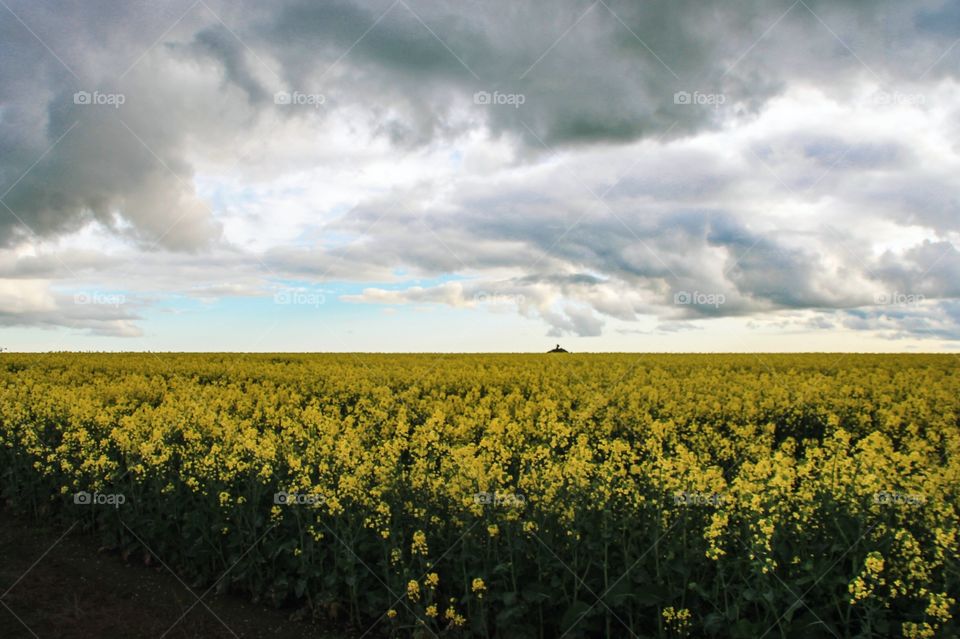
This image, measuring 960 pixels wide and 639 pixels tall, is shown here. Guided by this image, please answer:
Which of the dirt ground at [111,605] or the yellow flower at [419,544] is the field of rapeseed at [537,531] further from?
the dirt ground at [111,605]

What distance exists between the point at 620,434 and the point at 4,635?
9.67m

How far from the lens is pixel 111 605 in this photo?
23.5ft

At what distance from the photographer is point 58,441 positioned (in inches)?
449

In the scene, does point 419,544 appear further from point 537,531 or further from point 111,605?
point 111,605

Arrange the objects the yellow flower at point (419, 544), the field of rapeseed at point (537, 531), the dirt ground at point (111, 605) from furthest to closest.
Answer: the dirt ground at point (111, 605), the yellow flower at point (419, 544), the field of rapeseed at point (537, 531)

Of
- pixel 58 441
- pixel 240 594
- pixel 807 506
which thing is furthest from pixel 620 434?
pixel 58 441

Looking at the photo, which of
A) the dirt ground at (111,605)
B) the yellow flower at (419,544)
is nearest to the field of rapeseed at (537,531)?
the yellow flower at (419,544)

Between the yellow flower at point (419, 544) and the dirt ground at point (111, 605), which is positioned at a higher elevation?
the yellow flower at point (419, 544)

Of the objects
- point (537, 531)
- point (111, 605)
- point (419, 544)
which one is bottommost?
point (111, 605)

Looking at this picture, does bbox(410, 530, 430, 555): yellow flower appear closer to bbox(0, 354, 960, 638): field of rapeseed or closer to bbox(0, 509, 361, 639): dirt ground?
bbox(0, 354, 960, 638): field of rapeseed

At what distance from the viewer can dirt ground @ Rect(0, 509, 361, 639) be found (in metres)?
6.47

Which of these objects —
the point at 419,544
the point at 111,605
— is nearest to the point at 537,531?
the point at 419,544

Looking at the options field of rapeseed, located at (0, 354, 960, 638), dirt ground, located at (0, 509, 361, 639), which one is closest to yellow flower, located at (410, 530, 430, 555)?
field of rapeseed, located at (0, 354, 960, 638)

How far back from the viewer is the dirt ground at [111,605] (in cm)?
647
